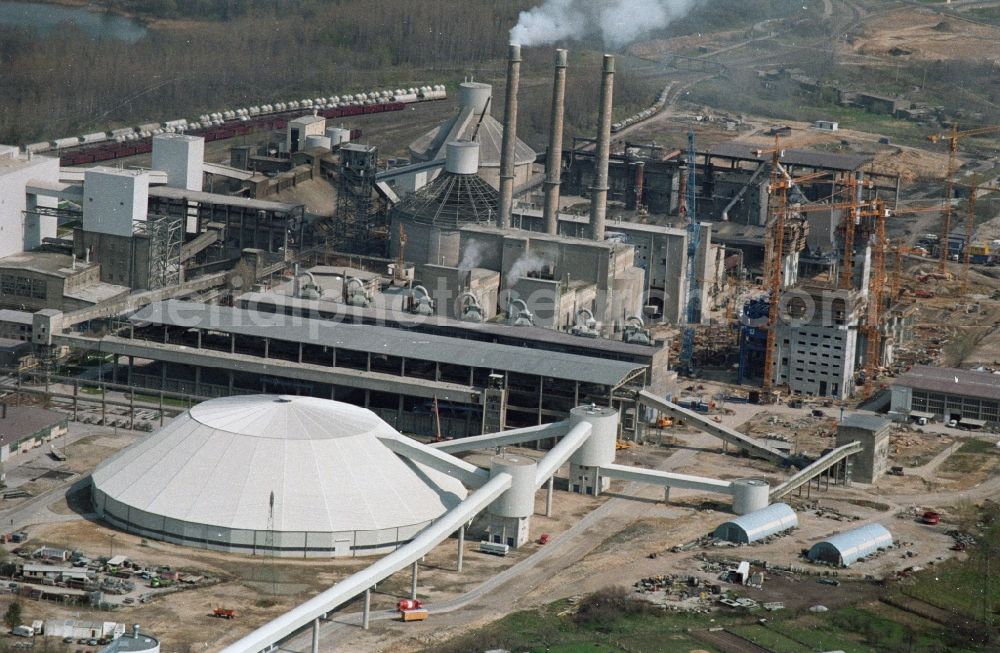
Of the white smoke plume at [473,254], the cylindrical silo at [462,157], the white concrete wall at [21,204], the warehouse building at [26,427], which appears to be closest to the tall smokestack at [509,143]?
the cylindrical silo at [462,157]

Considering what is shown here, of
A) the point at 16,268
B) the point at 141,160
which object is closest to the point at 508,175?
the point at 16,268

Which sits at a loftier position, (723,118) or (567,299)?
(723,118)

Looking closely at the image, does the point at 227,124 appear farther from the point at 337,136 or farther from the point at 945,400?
the point at 945,400

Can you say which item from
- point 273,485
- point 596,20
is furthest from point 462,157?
point 596,20

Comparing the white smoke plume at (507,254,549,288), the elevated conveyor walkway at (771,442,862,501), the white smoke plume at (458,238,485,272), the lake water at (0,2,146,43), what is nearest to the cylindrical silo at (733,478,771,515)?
the elevated conveyor walkway at (771,442,862,501)

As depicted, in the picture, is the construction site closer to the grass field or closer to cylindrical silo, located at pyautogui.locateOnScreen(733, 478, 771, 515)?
cylindrical silo, located at pyautogui.locateOnScreen(733, 478, 771, 515)

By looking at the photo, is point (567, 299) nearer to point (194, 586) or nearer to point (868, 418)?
point (868, 418)

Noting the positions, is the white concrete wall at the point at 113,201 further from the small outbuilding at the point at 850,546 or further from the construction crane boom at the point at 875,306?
the small outbuilding at the point at 850,546
